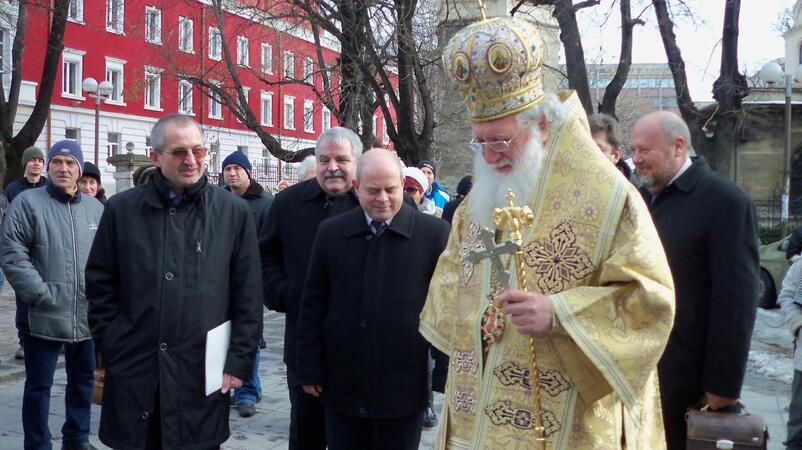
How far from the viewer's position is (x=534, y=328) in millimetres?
2416

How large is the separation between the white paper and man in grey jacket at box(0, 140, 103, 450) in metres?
1.91

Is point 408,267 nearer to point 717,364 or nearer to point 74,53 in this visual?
point 717,364

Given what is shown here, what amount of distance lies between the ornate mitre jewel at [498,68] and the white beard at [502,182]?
5.2 inches

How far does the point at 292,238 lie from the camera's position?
4.60 m

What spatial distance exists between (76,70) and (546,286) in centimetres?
3722

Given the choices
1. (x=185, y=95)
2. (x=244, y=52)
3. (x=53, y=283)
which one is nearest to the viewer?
(x=53, y=283)

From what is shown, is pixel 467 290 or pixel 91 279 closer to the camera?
pixel 467 290

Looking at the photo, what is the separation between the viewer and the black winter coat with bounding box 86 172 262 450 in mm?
3744

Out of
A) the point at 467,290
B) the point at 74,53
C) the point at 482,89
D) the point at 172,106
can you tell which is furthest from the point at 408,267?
the point at 172,106

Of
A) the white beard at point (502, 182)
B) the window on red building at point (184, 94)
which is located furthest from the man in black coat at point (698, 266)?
the window on red building at point (184, 94)

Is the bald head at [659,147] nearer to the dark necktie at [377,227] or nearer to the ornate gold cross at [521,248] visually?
the dark necktie at [377,227]

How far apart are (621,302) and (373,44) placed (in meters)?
11.4

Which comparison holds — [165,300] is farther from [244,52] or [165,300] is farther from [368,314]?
[244,52]

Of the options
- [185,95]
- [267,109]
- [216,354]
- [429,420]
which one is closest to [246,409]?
[429,420]
